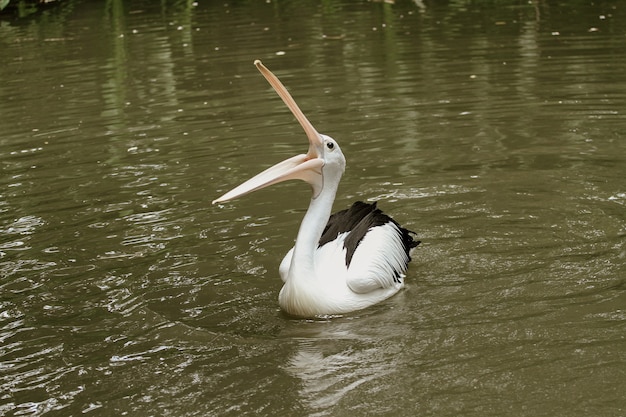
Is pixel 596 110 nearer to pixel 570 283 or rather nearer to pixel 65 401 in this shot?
pixel 570 283

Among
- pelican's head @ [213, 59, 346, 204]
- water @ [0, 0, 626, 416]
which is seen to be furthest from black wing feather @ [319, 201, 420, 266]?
pelican's head @ [213, 59, 346, 204]

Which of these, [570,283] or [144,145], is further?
[144,145]

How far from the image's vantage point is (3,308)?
18.1ft

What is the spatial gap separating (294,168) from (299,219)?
63.7 inches

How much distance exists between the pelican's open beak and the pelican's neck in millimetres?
53

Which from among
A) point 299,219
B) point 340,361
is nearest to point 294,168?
point 340,361

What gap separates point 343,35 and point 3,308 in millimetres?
9268

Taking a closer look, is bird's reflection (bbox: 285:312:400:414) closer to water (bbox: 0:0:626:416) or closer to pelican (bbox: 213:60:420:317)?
water (bbox: 0:0:626:416)

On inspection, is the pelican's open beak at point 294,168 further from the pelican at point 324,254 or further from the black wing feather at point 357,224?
the black wing feather at point 357,224

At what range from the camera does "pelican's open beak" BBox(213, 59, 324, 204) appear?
5086 millimetres

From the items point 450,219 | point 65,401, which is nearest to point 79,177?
point 450,219

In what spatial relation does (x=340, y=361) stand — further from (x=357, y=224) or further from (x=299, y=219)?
(x=299, y=219)

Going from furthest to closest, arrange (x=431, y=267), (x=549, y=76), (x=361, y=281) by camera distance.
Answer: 1. (x=549, y=76)
2. (x=431, y=267)
3. (x=361, y=281)

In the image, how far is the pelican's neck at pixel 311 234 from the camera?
516cm
